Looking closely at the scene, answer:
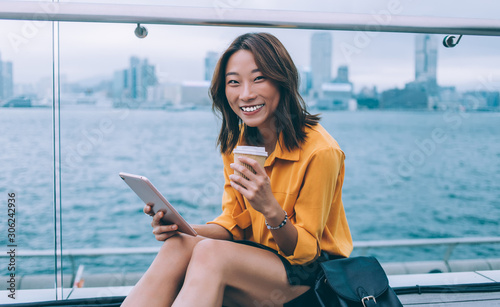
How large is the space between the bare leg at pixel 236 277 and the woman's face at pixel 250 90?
432 mm

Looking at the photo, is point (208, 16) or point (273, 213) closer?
point (273, 213)

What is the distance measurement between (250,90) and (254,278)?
1.99 feet

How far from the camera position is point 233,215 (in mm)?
1618

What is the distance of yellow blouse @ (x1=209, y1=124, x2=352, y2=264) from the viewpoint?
4.35ft

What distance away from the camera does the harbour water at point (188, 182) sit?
174 cm

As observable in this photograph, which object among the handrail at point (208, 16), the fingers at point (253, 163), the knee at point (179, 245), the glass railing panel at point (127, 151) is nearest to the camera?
the fingers at point (253, 163)

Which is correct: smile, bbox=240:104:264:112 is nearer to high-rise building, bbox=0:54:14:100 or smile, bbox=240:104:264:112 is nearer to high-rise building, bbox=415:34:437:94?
high-rise building, bbox=0:54:14:100

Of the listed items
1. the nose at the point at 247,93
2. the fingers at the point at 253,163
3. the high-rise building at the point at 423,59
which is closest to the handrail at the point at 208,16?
the nose at the point at 247,93

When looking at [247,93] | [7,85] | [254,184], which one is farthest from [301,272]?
[7,85]

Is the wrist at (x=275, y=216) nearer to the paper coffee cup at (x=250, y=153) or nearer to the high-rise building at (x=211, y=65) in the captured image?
the paper coffee cup at (x=250, y=153)

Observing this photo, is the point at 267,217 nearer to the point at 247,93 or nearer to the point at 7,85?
the point at 247,93

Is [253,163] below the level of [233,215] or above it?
above

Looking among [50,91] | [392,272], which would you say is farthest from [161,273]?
[392,272]

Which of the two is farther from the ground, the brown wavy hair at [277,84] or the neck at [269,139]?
the brown wavy hair at [277,84]
